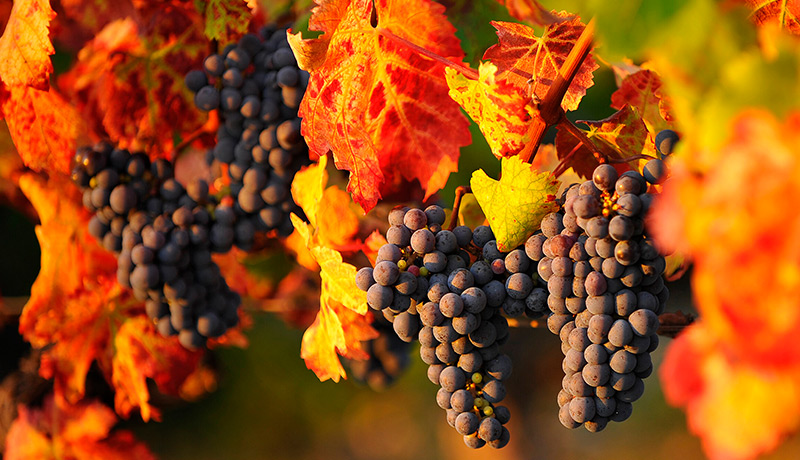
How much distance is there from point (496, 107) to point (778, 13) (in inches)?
10.3

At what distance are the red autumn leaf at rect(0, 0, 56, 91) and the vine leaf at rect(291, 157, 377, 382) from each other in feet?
1.00

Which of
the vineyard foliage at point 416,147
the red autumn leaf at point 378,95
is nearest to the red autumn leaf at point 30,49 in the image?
the vineyard foliage at point 416,147

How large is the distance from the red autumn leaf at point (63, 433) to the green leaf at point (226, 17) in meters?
0.63

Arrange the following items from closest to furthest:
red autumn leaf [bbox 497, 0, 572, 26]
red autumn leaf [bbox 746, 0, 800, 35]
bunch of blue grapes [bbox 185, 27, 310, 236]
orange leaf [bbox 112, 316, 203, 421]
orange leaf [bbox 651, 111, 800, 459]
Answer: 1. orange leaf [bbox 651, 111, 800, 459]
2. red autumn leaf [bbox 497, 0, 572, 26]
3. red autumn leaf [bbox 746, 0, 800, 35]
4. bunch of blue grapes [bbox 185, 27, 310, 236]
5. orange leaf [bbox 112, 316, 203, 421]

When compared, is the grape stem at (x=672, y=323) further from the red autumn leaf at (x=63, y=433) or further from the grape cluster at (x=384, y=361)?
the red autumn leaf at (x=63, y=433)

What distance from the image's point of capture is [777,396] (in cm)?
26

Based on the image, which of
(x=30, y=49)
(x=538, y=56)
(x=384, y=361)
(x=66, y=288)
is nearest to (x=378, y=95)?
(x=538, y=56)

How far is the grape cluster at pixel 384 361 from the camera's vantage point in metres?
1.22

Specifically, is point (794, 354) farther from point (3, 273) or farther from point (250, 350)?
point (250, 350)

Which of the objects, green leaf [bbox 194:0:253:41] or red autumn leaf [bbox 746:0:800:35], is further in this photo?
green leaf [bbox 194:0:253:41]

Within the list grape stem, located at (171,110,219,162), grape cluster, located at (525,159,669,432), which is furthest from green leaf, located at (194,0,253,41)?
grape cluster, located at (525,159,669,432)

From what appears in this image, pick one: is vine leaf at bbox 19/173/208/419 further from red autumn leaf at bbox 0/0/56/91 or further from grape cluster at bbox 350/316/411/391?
grape cluster at bbox 350/316/411/391

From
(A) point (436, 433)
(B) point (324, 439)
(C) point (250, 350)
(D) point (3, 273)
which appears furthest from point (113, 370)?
(A) point (436, 433)

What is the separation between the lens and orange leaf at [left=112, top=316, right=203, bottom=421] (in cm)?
94
